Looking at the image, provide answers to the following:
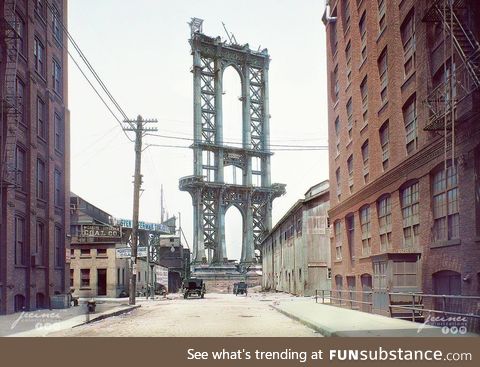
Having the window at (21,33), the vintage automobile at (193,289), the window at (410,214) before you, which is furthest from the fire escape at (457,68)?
the vintage automobile at (193,289)

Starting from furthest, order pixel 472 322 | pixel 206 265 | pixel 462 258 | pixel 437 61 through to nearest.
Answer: pixel 206 265 < pixel 437 61 < pixel 462 258 < pixel 472 322

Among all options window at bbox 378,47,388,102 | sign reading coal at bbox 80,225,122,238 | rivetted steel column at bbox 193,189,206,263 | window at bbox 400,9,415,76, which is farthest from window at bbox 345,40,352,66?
rivetted steel column at bbox 193,189,206,263

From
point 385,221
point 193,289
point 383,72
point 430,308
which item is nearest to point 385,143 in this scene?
point 383,72

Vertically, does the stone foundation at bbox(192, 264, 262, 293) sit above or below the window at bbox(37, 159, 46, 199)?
below

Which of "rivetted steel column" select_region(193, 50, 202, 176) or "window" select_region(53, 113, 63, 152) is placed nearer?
"window" select_region(53, 113, 63, 152)

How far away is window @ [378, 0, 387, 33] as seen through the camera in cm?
2790

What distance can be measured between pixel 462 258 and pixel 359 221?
13372mm

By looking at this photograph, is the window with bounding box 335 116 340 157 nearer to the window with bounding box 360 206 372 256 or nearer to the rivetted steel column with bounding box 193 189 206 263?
the window with bounding box 360 206 372 256

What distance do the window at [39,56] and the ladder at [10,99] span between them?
406 centimetres

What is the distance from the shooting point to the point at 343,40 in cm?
3666

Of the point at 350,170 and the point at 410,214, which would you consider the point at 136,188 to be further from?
the point at 410,214

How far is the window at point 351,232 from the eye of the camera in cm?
3384
